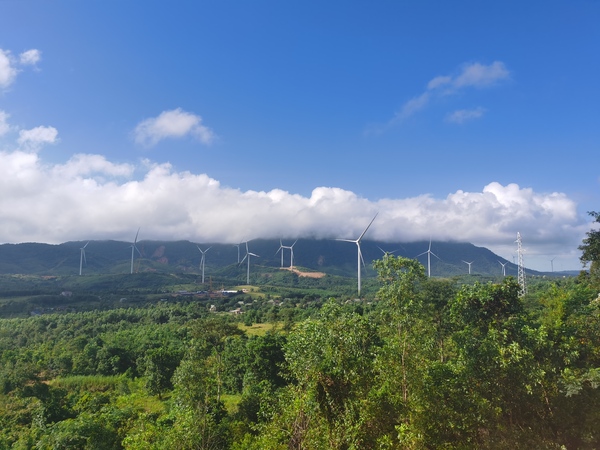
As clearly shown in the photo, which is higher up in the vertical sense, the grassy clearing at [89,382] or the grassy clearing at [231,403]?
the grassy clearing at [231,403]

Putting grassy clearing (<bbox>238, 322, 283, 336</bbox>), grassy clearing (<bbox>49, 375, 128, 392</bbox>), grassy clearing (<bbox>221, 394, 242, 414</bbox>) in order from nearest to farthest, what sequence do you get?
grassy clearing (<bbox>221, 394, 242, 414</bbox>) → grassy clearing (<bbox>49, 375, 128, 392</bbox>) → grassy clearing (<bbox>238, 322, 283, 336</bbox>)

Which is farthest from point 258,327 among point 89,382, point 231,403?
point 231,403

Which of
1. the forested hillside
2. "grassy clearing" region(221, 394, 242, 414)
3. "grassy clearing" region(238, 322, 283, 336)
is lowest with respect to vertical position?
"grassy clearing" region(238, 322, 283, 336)

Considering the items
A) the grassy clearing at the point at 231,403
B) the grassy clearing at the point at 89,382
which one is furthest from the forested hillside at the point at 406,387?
the grassy clearing at the point at 89,382

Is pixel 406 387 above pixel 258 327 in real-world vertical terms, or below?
above

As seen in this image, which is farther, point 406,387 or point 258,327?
point 258,327

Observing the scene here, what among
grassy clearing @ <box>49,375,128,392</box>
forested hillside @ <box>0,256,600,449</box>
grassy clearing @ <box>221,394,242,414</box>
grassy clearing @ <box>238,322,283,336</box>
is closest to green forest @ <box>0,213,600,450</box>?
forested hillside @ <box>0,256,600,449</box>

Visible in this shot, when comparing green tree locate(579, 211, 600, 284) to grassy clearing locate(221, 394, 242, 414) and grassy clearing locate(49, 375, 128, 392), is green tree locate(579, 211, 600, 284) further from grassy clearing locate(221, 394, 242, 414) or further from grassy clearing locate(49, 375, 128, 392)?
grassy clearing locate(49, 375, 128, 392)

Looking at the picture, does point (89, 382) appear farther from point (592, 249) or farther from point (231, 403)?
point (592, 249)

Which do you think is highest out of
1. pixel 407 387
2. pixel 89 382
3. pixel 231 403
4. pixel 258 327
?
pixel 407 387

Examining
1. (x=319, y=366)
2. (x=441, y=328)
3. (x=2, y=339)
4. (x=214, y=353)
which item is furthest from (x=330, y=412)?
(x=2, y=339)

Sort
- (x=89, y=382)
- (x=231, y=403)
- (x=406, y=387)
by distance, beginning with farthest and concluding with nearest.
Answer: (x=89, y=382) < (x=231, y=403) < (x=406, y=387)

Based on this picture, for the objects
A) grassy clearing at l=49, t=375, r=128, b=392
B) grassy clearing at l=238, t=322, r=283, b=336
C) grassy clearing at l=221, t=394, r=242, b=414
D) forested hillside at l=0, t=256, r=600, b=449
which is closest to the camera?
forested hillside at l=0, t=256, r=600, b=449

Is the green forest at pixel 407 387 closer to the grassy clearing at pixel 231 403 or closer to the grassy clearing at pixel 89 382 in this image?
the grassy clearing at pixel 231 403
